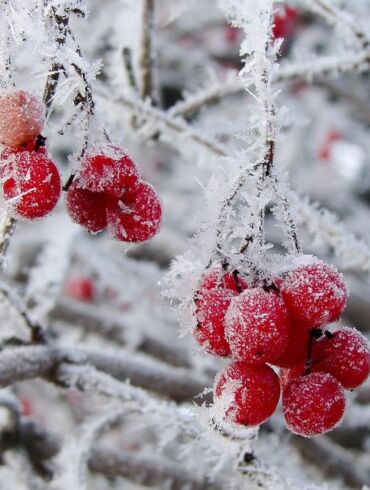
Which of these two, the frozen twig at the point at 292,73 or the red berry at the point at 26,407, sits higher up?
the frozen twig at the point at 292,73

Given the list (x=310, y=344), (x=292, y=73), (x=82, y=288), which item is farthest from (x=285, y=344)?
(x=82, y=288)

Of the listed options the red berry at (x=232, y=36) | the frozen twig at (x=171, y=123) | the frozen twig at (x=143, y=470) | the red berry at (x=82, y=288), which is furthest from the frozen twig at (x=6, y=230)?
the red berry at (x=232, y=36)

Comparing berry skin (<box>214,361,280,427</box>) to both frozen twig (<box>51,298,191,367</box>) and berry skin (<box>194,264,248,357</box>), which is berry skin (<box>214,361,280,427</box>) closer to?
berry skin (<box>194,264,248,357</box>)

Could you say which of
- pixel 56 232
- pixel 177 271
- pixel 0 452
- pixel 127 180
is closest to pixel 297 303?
pixel 177 271

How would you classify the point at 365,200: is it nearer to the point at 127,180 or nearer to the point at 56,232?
the point at 56,232

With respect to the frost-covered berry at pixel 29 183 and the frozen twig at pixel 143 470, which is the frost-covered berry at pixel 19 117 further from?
the frozen twig at pixel 143 470

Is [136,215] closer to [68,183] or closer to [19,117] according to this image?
[68,183]
